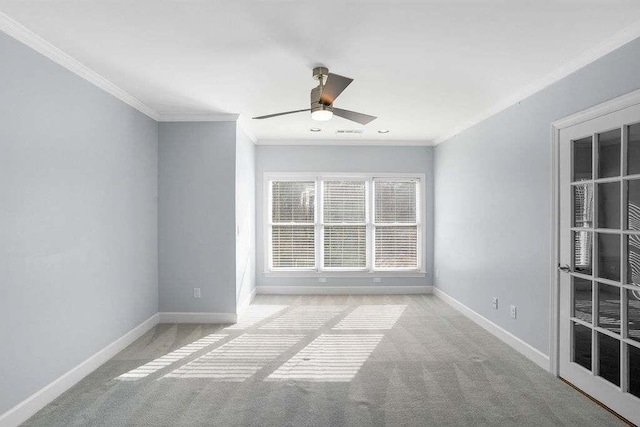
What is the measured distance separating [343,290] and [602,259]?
4133mm

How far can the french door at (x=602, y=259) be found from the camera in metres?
2.50

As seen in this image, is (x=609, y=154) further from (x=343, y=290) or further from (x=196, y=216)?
(x=343, y=290)

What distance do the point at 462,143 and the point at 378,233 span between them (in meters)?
2.05

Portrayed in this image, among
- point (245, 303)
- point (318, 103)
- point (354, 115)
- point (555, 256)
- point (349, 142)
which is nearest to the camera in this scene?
point (318, 103)

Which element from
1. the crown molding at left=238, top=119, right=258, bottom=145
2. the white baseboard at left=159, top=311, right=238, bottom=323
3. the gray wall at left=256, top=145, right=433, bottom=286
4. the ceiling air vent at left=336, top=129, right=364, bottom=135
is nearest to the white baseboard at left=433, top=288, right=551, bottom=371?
the gray wall at left=256, top=145, right=433, bottom=286

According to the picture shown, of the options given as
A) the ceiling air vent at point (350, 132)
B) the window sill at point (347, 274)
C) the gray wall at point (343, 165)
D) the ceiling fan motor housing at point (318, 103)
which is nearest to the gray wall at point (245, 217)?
the gray wall at point (343, 165)

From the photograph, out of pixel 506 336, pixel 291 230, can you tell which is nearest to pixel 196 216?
pixel 291 230

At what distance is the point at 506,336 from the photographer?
158 inches

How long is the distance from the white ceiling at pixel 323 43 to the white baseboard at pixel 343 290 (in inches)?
131

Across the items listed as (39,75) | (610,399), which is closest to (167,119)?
(39,75)

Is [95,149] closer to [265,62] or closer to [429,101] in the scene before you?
[265,62]

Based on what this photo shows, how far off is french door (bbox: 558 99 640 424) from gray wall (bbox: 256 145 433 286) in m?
3.36

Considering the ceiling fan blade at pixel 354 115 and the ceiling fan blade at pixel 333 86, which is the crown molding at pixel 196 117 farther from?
the ceiling fan blade at pixel 333 86

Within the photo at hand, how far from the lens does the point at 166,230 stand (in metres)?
4.76
